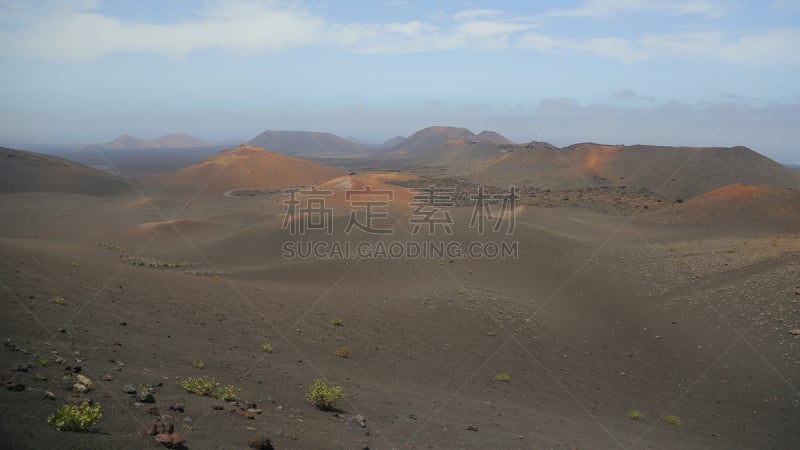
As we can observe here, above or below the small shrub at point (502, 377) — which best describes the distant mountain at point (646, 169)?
above

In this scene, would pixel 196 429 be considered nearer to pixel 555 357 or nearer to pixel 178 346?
pixel 178 346

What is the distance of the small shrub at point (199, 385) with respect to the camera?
6402 millimetres

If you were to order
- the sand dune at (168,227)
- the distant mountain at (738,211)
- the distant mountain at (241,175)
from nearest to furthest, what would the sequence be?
Answer: 1. the distant mountain at (738,211)
2. the sand dune at (168,227)
3. the distant mountain at (241,175)

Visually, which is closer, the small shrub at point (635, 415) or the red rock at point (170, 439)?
the red rock at point (170, 439)

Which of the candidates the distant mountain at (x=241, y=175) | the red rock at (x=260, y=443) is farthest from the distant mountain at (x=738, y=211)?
the distant mountain at (x=241, y=175)

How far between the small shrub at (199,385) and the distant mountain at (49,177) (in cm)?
5771

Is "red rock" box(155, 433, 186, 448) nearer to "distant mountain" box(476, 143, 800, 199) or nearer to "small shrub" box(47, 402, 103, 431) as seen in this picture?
"small shrub" box(47, 402, 103, 431)

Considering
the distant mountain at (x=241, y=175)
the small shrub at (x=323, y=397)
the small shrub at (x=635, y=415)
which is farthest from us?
the distant mountain at (x=241, y=175)

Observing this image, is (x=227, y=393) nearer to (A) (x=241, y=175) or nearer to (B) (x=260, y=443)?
(B) (x=260, y=443)

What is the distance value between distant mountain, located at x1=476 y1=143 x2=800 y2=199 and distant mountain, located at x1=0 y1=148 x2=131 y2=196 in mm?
49203

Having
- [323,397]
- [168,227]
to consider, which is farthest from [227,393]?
[168,227]

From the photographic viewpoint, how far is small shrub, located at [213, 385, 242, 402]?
21.0ft

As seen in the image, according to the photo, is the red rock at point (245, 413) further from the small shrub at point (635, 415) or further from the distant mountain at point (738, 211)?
the distant mountain at point (738, 211)

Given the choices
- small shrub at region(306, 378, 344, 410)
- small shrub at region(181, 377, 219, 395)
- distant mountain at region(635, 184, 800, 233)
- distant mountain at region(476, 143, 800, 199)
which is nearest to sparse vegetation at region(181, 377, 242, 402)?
small shrub at region(181, 377, 219, 395)
